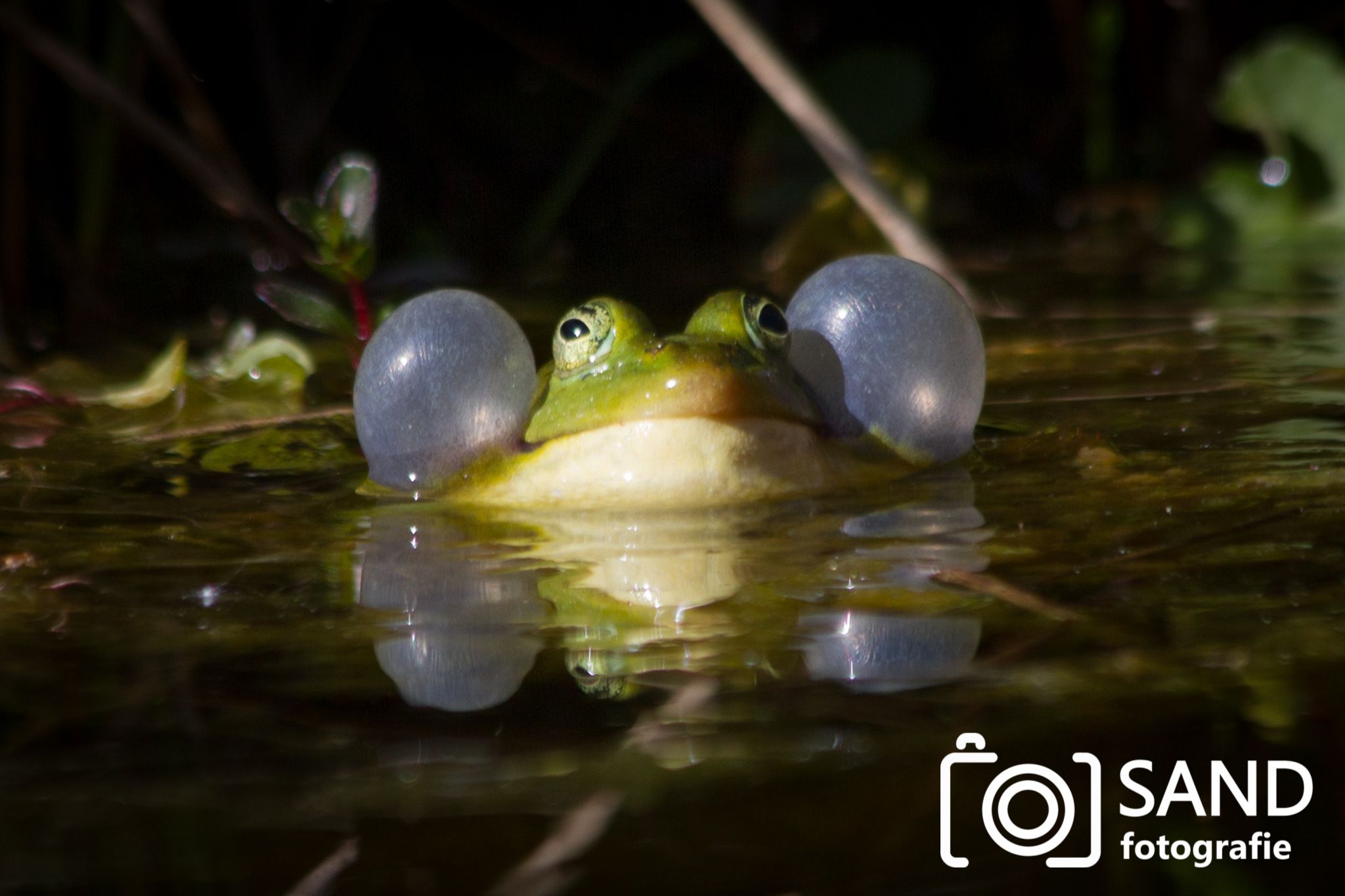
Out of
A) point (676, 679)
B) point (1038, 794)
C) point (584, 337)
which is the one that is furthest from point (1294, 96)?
point (1038, 794)

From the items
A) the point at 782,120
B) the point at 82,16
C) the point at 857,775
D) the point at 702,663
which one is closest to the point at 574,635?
the point at 702,663

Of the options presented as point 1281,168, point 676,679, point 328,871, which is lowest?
point 328,871

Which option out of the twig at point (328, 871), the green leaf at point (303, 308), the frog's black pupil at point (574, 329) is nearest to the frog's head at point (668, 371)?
the frog's black pupil at point (574, 329)

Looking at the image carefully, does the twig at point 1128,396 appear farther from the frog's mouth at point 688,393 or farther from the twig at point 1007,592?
the twig at point 1007,592

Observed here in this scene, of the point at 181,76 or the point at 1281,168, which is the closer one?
the point at 181,76

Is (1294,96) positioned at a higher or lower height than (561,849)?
higher

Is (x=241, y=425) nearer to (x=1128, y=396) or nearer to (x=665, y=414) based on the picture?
(x=665, y=414)

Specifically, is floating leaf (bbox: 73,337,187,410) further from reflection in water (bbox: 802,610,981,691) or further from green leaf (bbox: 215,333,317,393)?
reflection in water (bbox: 802,610,981,691)

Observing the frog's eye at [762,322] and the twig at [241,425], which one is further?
the twig at [241,425]
